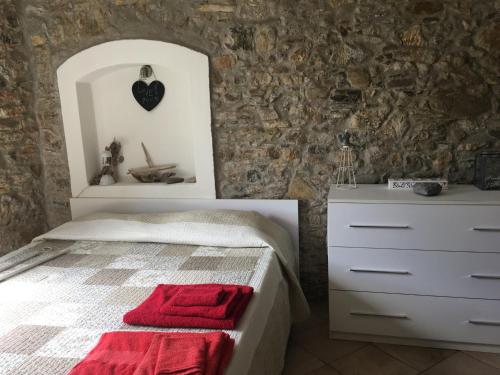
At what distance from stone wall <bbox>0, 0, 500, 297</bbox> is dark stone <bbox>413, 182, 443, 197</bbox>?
321 mm

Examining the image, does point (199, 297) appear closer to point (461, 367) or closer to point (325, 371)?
point (325, 371)

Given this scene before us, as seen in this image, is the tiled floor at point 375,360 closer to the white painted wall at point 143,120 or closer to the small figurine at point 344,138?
the small figurine at point 344,138

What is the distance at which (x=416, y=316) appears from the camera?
2.22 metres

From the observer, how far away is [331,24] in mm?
2461

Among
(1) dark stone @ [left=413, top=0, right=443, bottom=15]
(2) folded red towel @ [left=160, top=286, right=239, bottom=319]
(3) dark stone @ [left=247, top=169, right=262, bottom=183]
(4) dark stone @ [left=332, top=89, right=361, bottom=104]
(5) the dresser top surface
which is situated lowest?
(2) folded red towel @ [left=160, top=286, right=239, bottom=319]

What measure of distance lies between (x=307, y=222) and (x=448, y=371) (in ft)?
3.67

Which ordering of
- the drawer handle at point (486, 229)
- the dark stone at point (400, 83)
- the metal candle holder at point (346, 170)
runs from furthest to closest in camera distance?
the metal candle holder at point (346, 170) < the dark stone at point (400, 83) < the drawer handle at point (486, 229)

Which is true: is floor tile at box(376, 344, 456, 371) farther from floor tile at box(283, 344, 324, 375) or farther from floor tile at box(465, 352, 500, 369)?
floor tile at box(283, 344, 324, 375)

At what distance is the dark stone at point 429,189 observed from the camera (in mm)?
2158

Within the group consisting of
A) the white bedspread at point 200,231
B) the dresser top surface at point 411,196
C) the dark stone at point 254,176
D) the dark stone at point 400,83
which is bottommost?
the white bedspread at point 200,231

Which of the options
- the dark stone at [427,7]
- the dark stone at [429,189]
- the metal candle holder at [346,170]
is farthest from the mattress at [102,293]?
the dark stone at [427,7]

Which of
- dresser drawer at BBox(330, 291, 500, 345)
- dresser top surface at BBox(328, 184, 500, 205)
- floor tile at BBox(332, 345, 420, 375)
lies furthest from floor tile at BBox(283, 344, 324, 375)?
dresser top surface at BBox(328, 184, 500, 205)

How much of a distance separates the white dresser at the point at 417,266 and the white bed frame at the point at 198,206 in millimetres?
460

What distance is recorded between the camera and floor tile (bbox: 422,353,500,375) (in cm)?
205
